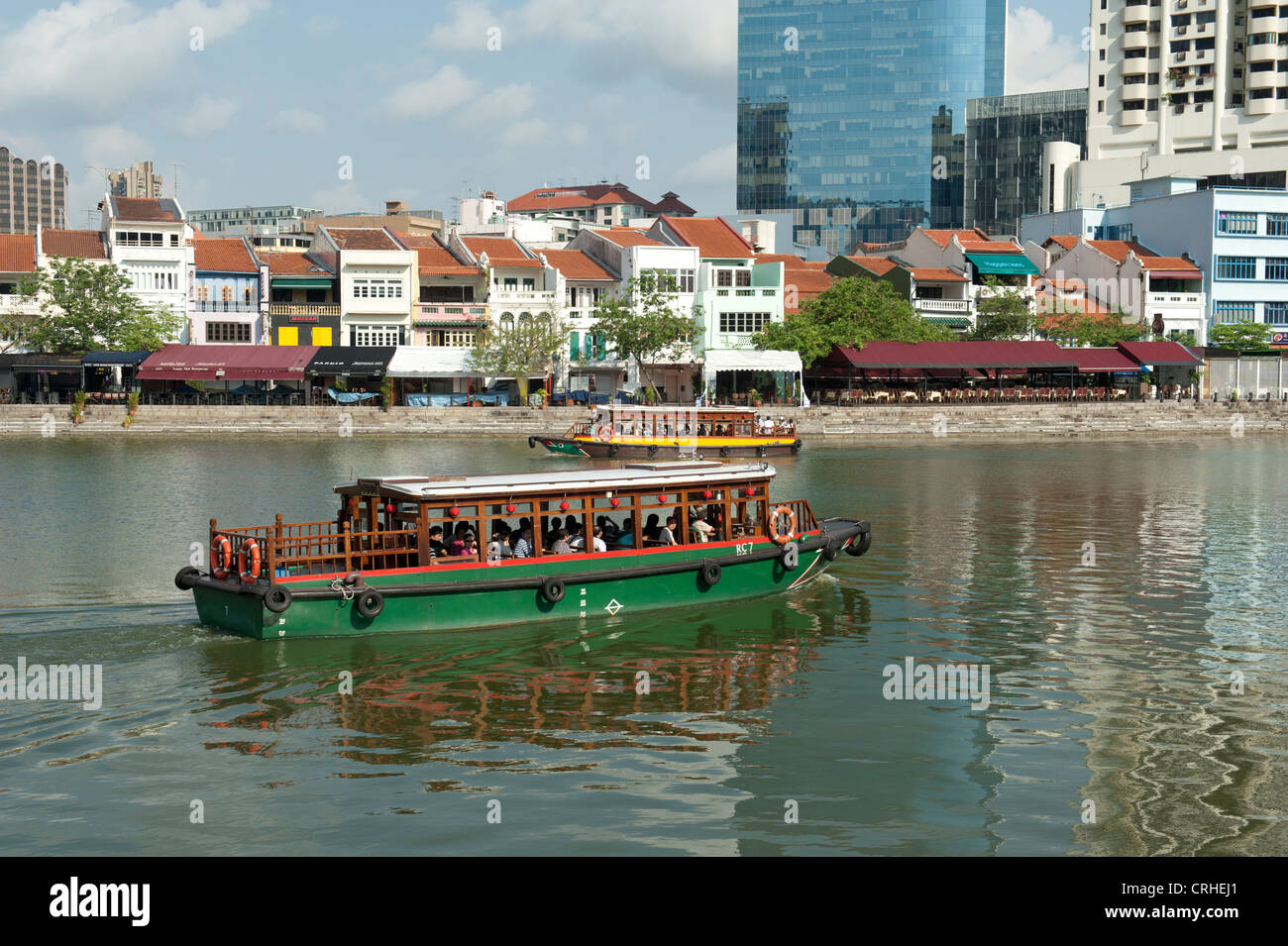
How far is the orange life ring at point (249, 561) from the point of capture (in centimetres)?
1814

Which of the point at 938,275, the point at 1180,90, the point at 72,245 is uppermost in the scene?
the point at 1180,90

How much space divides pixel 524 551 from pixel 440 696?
3.93m

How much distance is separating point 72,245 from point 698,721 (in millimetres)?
59057

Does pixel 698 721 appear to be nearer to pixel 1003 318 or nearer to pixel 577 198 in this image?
pixel 1003 318

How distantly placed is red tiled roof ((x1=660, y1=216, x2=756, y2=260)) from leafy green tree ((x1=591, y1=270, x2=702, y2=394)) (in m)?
4.12

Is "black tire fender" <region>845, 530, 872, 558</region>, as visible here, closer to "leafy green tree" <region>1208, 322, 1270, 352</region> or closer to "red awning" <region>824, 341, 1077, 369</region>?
"red awning" <region>824, 341, 1077, 369</region>

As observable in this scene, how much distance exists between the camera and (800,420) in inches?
2398

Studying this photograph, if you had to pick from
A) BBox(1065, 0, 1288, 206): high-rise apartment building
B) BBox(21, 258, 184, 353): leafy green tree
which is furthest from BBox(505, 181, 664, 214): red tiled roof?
BBox(21, 258, 184, 353): leafy green tree

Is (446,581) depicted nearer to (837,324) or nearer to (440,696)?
(440,696)

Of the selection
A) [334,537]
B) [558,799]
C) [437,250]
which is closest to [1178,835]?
[558,799]

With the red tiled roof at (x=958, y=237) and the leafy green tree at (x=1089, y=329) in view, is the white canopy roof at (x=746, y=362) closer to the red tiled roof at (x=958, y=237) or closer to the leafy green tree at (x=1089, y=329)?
A: the leafy green tree at (x=1089, y=329)

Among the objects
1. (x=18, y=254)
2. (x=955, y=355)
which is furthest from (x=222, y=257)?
(x=955, y=355)

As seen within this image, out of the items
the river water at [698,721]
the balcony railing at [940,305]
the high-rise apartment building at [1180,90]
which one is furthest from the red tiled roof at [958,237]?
the river water at [698,721]

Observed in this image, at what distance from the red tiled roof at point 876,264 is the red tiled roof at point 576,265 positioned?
16013 millimetres
